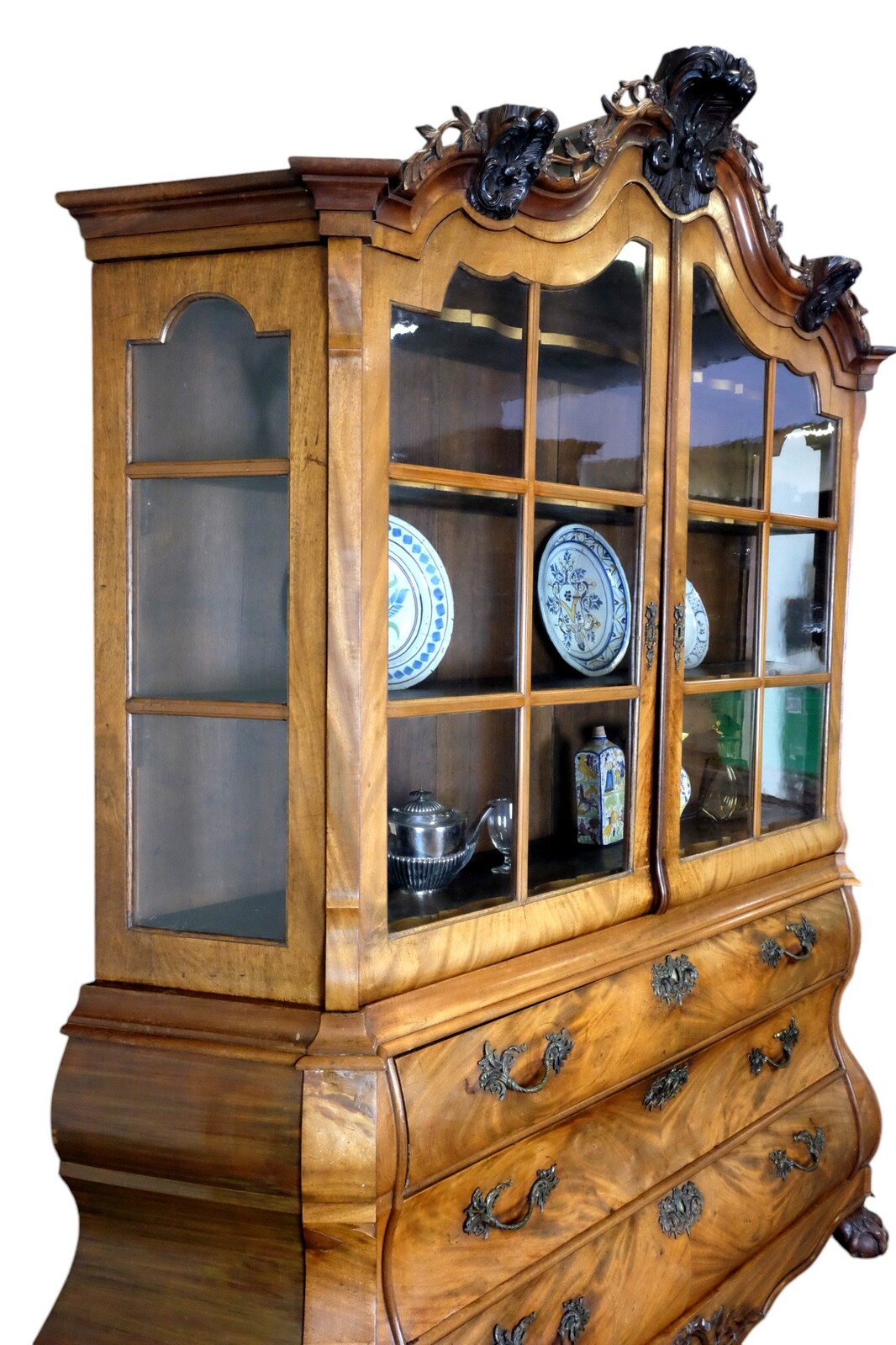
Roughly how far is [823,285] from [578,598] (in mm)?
906

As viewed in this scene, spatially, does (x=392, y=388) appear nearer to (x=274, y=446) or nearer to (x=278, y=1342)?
Result: (x=274, y=446)

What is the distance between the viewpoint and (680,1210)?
268 centimetres

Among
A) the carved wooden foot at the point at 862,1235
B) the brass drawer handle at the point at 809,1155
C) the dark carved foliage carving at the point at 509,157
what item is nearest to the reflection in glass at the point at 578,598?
the dark carved foliage carving at the point at 509,157

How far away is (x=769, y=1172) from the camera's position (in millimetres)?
2988

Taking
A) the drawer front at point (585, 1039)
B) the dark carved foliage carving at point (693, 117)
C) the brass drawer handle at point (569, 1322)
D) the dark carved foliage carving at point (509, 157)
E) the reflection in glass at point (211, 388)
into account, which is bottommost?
the brass drawer handle at point (569, 1322)

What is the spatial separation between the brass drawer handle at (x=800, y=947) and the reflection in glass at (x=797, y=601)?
0.53m

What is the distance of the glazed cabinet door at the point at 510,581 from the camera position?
2045 mm

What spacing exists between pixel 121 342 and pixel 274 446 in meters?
0.30

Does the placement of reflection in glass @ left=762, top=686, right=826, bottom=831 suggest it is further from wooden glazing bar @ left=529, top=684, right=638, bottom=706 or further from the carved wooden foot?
the carved wooden foot

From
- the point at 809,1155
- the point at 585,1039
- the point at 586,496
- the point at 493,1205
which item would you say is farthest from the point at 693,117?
the point at 809,1155

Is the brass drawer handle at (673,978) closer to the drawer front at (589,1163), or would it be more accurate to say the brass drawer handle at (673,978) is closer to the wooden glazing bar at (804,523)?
the drawer front at (589,1163)

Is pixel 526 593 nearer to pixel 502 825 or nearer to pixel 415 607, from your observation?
pixel 415 607

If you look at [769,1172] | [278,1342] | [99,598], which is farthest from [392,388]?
[769,1172]

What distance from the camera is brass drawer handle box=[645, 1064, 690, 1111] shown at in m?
2.61
